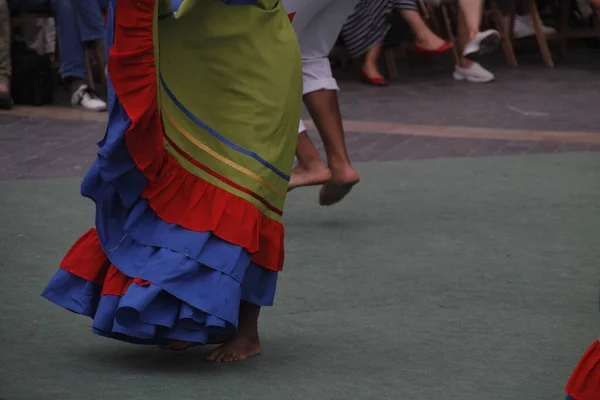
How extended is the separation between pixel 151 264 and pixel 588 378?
1263mm

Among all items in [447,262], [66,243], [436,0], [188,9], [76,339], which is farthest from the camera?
[436,0]

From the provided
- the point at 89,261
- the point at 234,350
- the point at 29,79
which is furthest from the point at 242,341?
the point at 29,79

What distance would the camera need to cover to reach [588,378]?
2.76 meters

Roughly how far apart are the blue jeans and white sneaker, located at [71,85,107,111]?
115 millimetres

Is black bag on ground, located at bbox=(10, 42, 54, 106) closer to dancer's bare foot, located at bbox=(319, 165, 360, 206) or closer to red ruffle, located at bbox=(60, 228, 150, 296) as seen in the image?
dancer's bare foot, located at bbox=(319, 165, 360, 206)

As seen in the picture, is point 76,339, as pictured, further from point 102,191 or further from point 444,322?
point 444,322

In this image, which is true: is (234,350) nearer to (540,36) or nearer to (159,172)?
(159,172)

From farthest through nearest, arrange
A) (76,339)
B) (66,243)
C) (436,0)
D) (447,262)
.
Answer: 1. (436,0)
2. (66,243)
3. (447,262)
4. (76,339)

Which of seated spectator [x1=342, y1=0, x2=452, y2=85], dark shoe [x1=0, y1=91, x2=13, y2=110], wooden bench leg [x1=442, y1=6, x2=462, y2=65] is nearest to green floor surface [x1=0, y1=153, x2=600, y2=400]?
dark shoe [x1=0, y1=91, x2=13, y2=110]

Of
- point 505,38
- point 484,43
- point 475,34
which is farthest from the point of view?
point 505,38

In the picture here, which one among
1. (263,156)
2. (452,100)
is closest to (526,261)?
(263,156)

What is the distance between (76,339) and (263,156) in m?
0.82

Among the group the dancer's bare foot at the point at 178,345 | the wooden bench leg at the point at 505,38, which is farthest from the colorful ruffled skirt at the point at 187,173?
the wooden bench leg at the point at 505,38

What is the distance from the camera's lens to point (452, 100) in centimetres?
977
